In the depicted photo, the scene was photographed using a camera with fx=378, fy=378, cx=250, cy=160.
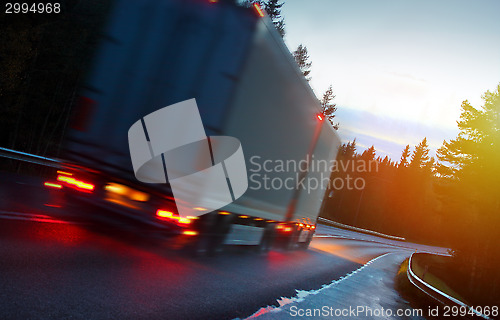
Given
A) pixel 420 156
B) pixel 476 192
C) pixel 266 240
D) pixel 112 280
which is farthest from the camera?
pixel 420 156

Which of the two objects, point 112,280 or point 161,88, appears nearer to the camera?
point 112,280

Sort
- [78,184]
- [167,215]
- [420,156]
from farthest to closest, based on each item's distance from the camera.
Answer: [420,156], [78,184], [167,215]

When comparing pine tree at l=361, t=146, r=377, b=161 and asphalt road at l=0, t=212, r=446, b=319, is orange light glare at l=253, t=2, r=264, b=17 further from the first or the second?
pine tree at l=361, t=146, r=377, b=161

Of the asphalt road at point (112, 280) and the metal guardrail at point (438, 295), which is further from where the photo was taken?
the metal guardrail at point (438, 295)

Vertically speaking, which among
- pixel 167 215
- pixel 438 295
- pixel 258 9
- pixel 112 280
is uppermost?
pixel 258 9

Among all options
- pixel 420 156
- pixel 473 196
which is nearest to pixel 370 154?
pixel 420 156

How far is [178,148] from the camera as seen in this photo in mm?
6457

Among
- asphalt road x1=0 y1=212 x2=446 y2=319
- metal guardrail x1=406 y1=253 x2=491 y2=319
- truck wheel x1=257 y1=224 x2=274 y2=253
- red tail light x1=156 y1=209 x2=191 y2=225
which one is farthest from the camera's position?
truck wheel x1=257 y1=224 x2=274 y2=253

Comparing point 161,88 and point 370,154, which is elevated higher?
point 370,154

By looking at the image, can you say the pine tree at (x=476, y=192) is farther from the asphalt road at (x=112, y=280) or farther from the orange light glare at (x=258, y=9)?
the orange light glare at (x=258, y=9)

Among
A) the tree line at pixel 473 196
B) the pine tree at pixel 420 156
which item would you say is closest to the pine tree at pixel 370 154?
the pine tree at pixel 420 156

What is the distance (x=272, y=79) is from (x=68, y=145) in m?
4.20

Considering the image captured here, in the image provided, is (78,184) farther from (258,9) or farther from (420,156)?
(420,156)

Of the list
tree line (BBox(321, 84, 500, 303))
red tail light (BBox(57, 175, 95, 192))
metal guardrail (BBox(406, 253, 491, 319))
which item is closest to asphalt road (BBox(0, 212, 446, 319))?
red tail light (BBox(57, 175, 95, 192))
